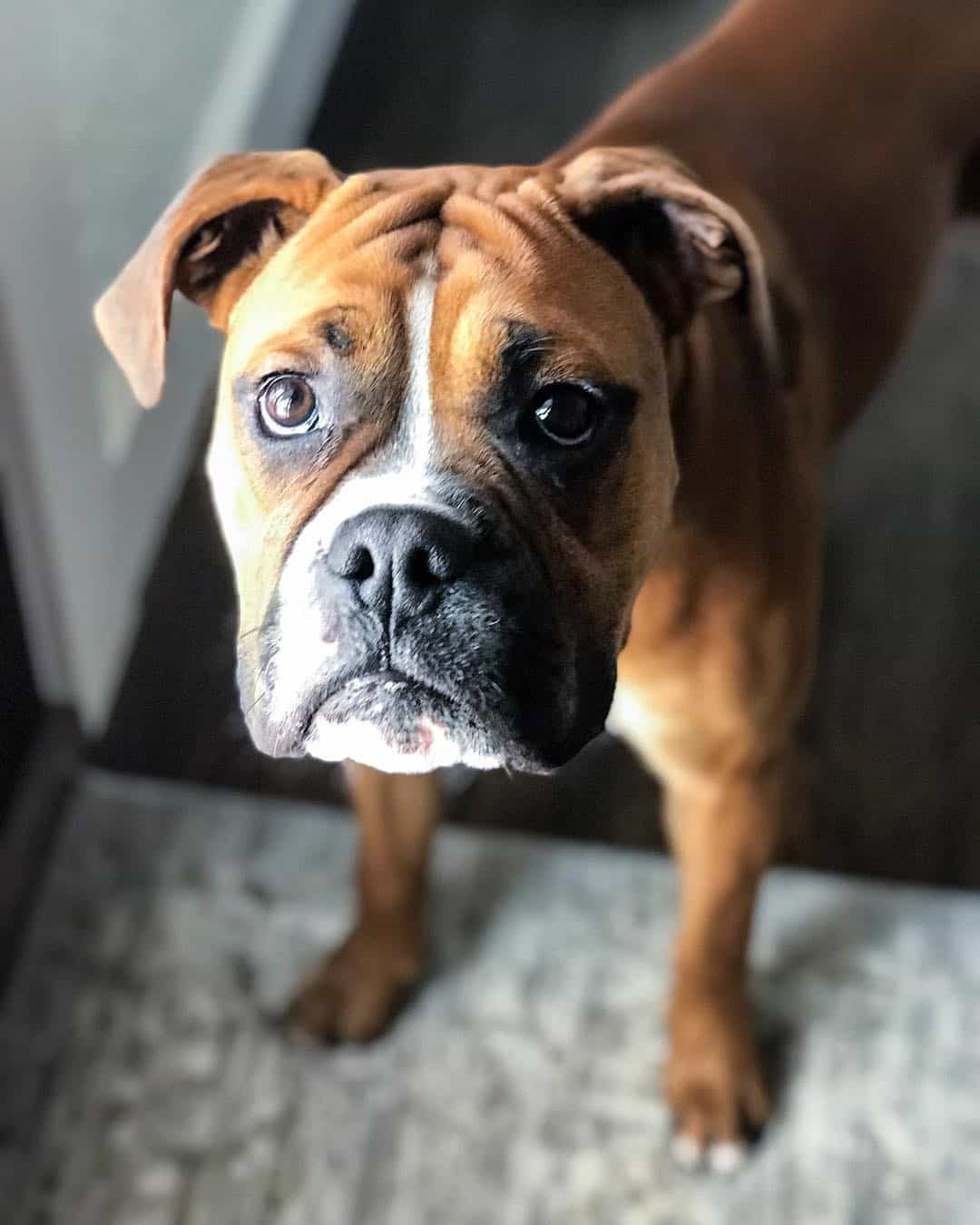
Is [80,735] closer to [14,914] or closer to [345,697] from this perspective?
[14,914]

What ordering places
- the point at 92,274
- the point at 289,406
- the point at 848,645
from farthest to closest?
1. the point at 848,645
2. the point at 92,274
3. the point at 289,406

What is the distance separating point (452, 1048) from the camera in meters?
1.87

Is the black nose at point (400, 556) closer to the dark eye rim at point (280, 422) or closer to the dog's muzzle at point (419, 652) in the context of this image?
the dog's muzzle at point (419, 652)

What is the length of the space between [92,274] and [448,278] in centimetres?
101

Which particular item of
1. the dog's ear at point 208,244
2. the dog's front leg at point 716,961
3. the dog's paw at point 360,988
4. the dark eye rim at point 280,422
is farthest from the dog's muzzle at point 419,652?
the dog's paw at point 360,988

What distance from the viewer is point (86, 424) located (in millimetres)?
2086

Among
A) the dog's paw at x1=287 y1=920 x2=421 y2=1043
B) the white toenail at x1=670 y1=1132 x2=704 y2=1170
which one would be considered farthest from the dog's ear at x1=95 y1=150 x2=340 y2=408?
the white toenail at x1=670 y1=1132 x2=704 y2=1170

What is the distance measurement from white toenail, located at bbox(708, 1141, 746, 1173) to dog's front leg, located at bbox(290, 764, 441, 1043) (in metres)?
0.40

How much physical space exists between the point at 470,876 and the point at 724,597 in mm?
696

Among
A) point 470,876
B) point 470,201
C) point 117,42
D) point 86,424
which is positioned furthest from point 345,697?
point 117,42

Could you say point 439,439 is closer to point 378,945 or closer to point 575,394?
point 575,394

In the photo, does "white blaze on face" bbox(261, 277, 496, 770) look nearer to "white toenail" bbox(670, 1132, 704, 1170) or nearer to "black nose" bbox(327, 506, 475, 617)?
"black nose" bbox(327, 506, 475, 617)

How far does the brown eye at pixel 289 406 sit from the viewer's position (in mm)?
1235

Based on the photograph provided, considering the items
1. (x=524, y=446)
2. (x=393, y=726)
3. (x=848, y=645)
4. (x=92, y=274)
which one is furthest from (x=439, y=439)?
(x=848, y=645)
